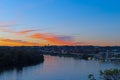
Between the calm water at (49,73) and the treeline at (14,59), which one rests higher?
the treeline at (14,59)

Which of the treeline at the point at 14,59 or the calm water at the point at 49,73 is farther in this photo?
the treeline at the point at 14,59

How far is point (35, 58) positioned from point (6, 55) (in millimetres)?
16909

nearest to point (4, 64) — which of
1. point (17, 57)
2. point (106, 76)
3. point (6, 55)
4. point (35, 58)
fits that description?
point (6, 55)

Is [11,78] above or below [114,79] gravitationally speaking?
below

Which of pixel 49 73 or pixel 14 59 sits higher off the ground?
pixel 14 59

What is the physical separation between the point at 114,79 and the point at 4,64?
135 ft

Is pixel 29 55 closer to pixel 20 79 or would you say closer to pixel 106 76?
pixel 20 79

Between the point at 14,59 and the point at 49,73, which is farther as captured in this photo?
the point at 14,59

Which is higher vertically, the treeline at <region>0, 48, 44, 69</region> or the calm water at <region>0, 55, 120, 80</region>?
the treeline at <region>0, 48, 44, 69</region>

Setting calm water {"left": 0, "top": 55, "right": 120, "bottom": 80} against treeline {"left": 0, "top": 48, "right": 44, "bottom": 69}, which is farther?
treeline {"left": 0, "top": 48, "right": 44, "bottom": 69}

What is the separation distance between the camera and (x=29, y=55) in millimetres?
62844

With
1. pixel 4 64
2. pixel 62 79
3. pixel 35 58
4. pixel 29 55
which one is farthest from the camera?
pixel 35 58

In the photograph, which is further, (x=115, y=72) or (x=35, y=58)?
(x=35, y=58)

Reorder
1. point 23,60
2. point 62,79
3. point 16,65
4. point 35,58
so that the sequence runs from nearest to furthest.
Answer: point 62,79
point 16,65
point 23,60
point 35,58
